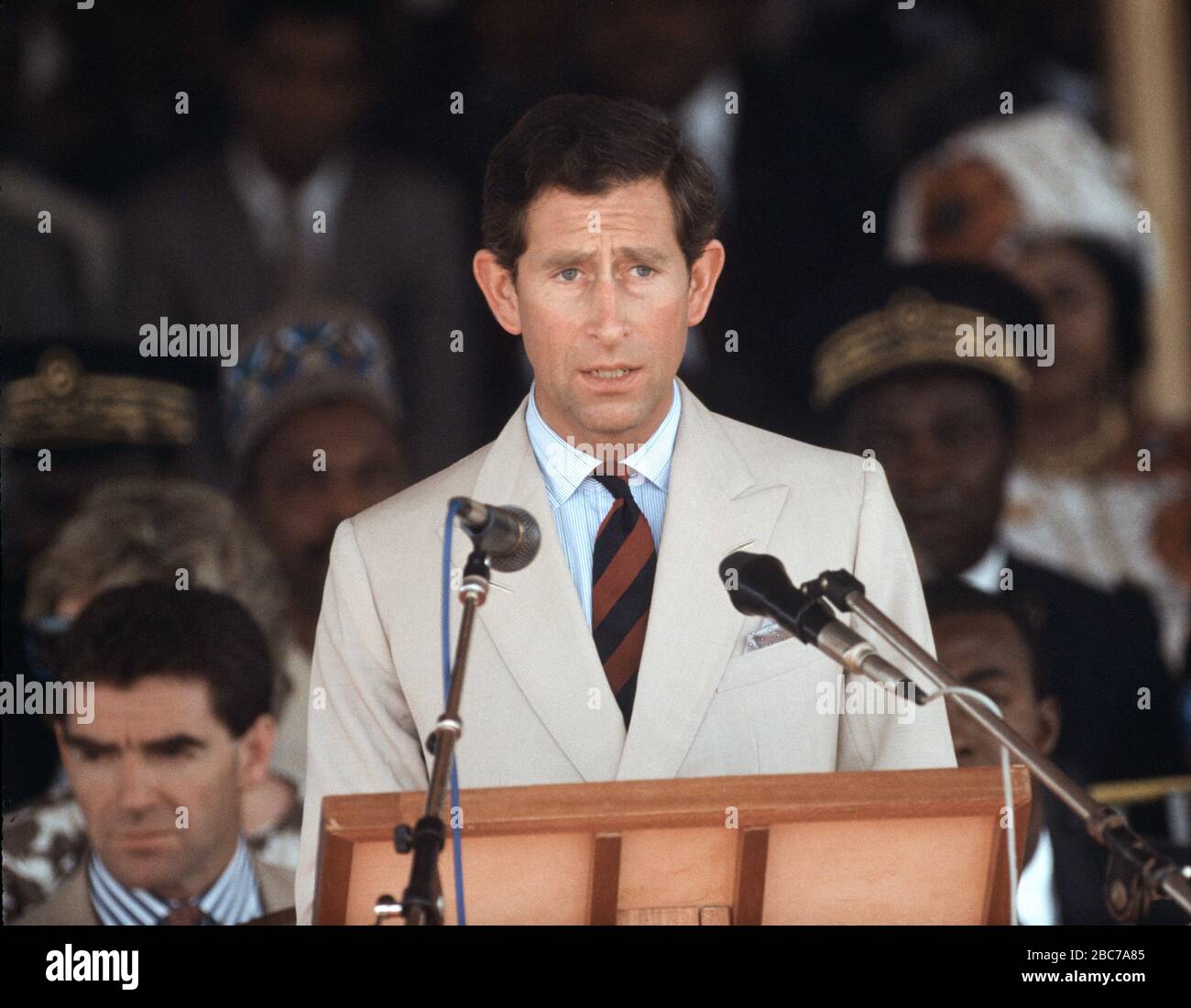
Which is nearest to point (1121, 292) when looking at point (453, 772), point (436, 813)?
point (453, 772)

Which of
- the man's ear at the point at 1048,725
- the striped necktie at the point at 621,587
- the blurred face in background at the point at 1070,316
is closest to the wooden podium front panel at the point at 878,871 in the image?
the striped necktie at the point at 621,587

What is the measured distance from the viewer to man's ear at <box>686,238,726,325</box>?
3.27 metres

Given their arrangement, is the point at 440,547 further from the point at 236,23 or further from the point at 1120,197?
the point at 1120,197

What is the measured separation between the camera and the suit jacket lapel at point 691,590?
313 centimetres

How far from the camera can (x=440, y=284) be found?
5281 mm

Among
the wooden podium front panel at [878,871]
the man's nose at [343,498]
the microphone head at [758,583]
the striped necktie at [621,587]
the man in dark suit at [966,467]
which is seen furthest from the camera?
the man's nose at [343,498]

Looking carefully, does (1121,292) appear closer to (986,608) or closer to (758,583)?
(986,608)

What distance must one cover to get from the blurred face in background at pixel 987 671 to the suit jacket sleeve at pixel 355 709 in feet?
4.24

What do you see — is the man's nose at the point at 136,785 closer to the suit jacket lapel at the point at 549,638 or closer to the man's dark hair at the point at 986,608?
the suit jacket lapel at the point at 549,638

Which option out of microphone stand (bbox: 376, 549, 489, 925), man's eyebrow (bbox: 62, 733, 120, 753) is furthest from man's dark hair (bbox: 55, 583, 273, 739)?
microphone stand (bbox: 376, 549, 489, 925)

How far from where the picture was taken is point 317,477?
16.3ft

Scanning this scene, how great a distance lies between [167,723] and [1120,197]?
3178 millimetres

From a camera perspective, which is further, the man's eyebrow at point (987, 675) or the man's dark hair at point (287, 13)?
the man's dark hair at point (287, 13)

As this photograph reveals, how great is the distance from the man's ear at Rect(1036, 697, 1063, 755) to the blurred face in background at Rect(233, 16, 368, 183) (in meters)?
2.39
